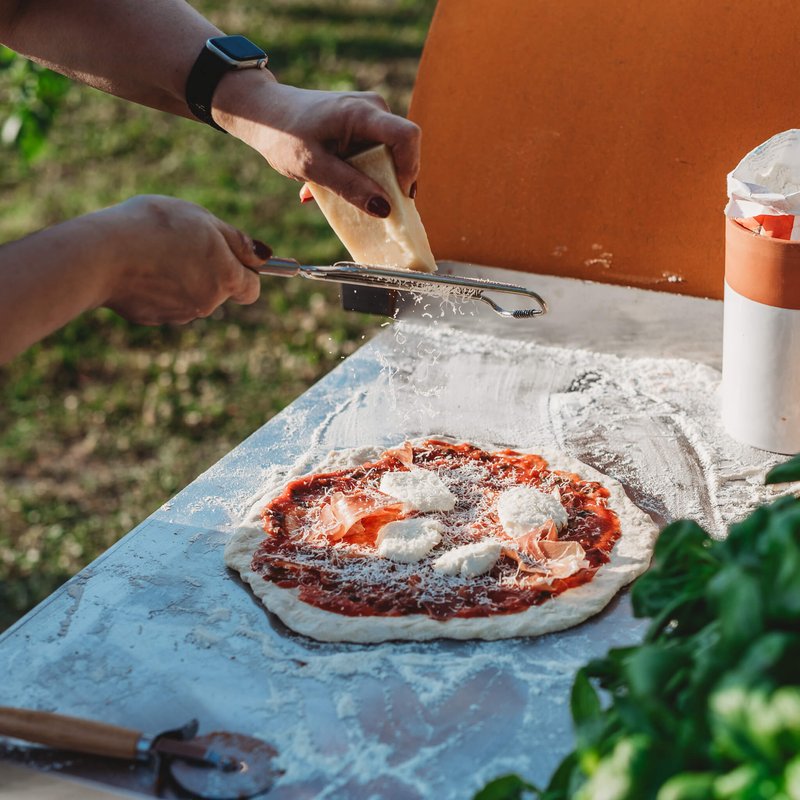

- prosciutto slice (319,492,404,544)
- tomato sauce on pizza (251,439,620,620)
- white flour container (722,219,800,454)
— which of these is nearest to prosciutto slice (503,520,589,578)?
tomato sauce on pizza (251,439,620,620)

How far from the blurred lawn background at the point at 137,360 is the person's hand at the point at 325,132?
841 mm

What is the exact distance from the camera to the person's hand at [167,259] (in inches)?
78.4

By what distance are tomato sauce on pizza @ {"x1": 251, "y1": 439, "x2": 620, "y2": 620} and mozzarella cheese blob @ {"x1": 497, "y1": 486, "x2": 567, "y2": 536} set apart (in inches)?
0.7

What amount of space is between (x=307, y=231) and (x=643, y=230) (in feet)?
12.8

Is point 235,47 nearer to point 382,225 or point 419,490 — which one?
point 382,225

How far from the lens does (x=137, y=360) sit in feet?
18.8

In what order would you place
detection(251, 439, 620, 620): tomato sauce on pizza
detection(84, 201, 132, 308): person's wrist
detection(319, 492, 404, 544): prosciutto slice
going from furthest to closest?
detection(319, 492, 404, 544): prosciutto slice
detection(251, 439, 620, 620): tomato sauce on pizza
detection(84, 201, 132, 308): person's wrist

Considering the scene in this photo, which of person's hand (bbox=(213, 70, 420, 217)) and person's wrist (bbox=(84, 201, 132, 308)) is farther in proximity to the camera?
person's hand (bbox=(213, 70, 420, 217))

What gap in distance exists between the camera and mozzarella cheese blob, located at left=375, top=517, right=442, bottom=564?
2.28 metres

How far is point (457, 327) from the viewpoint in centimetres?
351

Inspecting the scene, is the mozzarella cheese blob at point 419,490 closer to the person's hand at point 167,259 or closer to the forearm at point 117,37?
the person's hand at point 167,259

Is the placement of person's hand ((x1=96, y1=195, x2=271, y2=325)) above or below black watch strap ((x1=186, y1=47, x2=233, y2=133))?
below

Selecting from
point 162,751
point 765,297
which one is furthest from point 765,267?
point 162,751

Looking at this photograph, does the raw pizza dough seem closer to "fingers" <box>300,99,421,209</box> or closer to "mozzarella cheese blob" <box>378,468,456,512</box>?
"mozzarella cheese blob" <box>378,468,456,512</box>
